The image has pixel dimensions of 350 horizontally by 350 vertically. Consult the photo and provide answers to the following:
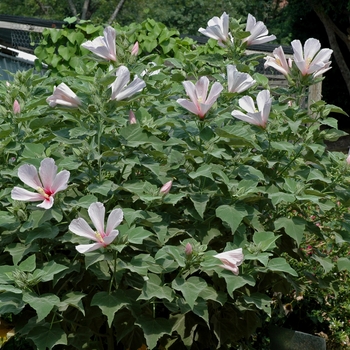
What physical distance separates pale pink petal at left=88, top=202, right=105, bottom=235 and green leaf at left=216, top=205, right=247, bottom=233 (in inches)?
17.4

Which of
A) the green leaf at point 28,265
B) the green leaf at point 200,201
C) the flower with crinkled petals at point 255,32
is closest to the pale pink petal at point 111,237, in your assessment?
the green leaf at point 28,265

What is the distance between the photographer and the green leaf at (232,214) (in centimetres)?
255

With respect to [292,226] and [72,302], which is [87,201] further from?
[292,226]

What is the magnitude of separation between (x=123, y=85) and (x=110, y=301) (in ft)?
2.32

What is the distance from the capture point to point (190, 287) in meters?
2.44

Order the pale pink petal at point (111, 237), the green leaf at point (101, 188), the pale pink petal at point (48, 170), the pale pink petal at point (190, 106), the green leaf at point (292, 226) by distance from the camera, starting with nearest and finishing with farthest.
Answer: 1. the pale pink petal at point (111, 237)
2. the pale pink petal at point (48, 170)
3. the green leaf at point (101, 188)
4. the pale pink petal at point (190, 106)
5. the green leaf at point (292, 226)

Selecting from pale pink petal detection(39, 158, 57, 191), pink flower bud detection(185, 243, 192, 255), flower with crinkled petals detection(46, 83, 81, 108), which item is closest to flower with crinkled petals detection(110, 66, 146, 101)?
flower with crinkled petals detection(46, 83, 81, 108)

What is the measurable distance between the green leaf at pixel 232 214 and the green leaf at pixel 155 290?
0.96 ft

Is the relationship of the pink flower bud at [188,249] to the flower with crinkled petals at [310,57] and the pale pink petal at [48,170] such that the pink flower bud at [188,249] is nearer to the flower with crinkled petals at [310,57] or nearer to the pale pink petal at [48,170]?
the pale pink petal at [48,170]

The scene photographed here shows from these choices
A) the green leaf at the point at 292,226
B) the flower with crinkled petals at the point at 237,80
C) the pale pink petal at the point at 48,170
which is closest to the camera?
the pale pink petal at the point at 48,170

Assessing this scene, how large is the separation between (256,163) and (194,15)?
34.9m

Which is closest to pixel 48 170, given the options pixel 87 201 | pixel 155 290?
pixel 87 201

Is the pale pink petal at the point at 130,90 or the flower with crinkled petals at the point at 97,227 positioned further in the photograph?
the pale pink petal at the point at 130,90

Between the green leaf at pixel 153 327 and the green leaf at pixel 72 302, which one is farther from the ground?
the green leaf at pixel 72 302
